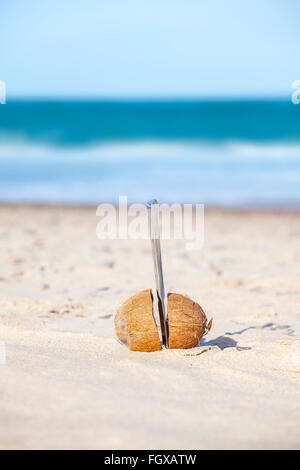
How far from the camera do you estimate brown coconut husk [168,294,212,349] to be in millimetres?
3498

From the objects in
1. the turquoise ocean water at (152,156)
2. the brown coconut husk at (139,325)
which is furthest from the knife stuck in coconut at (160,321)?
the turquoise ocean water at (152,156)

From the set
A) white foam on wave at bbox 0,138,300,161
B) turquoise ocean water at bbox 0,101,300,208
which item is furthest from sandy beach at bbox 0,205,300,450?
white foam on wave at bbox 0,138,300,161

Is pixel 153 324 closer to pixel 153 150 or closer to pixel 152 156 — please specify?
pixel 152 156

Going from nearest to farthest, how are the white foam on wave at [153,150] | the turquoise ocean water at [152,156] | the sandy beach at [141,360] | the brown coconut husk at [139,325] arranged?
the sandy beach at [141,360]
the brown coconut husk at [139,325]
the turquoise ocean water at [152,156]
the white foam on wave at [153,150]

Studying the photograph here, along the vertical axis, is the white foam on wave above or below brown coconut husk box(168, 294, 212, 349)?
above

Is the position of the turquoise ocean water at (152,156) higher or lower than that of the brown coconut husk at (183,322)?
higher

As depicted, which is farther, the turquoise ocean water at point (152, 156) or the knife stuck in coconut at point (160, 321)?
the turquoise ocean water at point (152, 156)

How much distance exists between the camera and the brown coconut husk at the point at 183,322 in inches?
138

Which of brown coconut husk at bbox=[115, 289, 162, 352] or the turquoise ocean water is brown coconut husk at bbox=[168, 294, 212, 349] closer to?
brown coconut husk at bbox=[115, 289, 162, 352]

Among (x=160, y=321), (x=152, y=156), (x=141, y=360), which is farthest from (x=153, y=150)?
(x=141, y=360)

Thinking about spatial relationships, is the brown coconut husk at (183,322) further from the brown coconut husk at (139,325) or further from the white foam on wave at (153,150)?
the white foam on wave at (153,150)

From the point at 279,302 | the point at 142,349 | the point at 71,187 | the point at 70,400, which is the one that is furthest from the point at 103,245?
the point at 71,187

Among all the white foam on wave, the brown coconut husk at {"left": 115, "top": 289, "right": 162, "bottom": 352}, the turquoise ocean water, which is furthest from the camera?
the white foam on wave

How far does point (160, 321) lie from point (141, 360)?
26 cm
